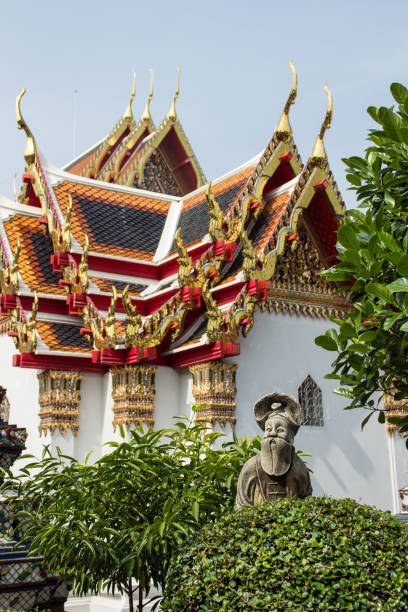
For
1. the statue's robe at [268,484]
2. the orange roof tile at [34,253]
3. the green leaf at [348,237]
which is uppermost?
the orange roof tile at [34,253]

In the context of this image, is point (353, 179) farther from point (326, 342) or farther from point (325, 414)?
point (325, 414)

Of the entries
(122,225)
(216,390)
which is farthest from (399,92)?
(122,225)

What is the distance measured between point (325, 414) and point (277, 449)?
5.16 m

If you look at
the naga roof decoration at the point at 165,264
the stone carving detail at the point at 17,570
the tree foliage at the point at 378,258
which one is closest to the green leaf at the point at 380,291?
the tree foliage at the point at 378,258

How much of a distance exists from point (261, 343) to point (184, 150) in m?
6.29

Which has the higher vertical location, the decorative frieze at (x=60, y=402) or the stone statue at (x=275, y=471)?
the decorative frieze at (x=60, y=402)

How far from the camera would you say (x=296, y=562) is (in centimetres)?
445

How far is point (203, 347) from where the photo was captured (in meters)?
10.2

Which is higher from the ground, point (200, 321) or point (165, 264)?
point (165, 264)

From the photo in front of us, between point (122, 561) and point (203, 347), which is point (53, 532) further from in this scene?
point (203, 347)

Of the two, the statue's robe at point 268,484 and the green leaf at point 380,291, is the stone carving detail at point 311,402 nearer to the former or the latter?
the statue's robe at point 268,484

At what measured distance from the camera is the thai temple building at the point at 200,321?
34.0 ft

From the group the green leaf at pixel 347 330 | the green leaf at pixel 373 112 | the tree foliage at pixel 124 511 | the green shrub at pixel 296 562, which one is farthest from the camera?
the tree foliage at pixel 124 511

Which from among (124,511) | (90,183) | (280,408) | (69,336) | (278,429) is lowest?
(124,511)
